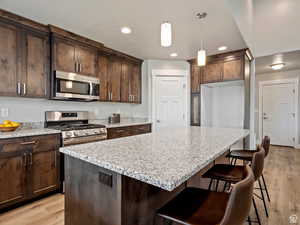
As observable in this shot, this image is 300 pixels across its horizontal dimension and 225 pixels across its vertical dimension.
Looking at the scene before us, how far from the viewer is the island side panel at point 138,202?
0.95 metres

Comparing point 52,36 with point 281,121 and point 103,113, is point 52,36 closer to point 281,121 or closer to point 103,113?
point 103,113

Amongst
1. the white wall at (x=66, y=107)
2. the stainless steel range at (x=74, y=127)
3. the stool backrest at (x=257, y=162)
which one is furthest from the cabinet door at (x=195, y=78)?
the stool backrest at (x=257, y=162)

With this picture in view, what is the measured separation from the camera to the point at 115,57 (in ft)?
12.5

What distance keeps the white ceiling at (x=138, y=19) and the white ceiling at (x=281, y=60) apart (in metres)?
1.47

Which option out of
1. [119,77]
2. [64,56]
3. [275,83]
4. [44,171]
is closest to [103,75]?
[119,77]

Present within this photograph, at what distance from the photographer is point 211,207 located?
40.1 inches

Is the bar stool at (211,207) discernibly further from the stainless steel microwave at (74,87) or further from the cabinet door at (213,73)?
the cabinet door at (213,73)

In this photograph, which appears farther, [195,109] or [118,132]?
[195,109]

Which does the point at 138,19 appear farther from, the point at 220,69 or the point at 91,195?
the point at 220,69

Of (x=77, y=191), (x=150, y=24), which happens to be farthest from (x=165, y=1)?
(x=77, y=191)

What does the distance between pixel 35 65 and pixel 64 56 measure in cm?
45

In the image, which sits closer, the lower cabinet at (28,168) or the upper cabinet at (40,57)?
the lower cabinet at (28,168)

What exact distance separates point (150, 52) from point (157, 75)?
2.37 feet

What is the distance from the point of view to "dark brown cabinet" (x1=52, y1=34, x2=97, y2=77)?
2.70 metres
